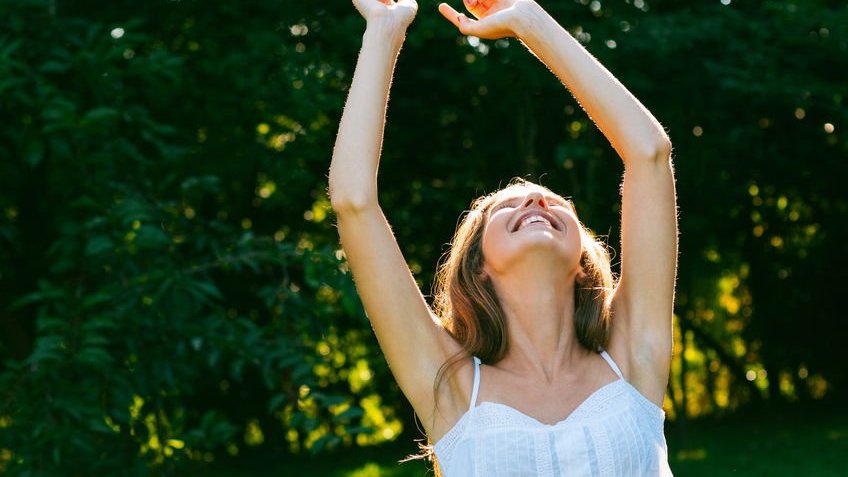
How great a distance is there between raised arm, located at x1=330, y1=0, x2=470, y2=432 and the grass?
5.39 m

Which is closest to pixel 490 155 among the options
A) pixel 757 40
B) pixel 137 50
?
pixel 757 40

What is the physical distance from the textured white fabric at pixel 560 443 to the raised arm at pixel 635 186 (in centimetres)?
12

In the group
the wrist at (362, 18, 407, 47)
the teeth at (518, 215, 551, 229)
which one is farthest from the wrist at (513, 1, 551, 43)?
the teeth at (518, 215, 551, 229)

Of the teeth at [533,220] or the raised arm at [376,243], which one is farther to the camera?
the teeth at [533,220]

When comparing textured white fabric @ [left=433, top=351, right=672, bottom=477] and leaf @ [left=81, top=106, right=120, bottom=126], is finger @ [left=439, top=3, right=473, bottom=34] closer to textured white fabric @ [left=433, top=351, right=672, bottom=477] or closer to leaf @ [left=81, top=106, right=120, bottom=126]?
textured white fabric @ [left=433, top=351, right=672, bottom=477]

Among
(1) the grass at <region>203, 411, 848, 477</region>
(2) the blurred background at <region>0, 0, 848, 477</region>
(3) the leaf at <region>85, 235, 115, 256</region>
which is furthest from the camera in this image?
(1) the grass at <region>203, 411, 848, 477</region>

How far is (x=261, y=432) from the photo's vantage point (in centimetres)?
980

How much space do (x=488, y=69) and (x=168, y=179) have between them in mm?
3004

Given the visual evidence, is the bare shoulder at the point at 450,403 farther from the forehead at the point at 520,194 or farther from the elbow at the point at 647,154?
the elbow at the point at 647,154

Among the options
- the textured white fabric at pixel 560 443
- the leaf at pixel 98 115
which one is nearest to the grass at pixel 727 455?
the leaf at pixel 98 115

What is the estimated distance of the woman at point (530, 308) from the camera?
6.73 feet

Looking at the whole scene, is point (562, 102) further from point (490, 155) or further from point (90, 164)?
point (90, 164)

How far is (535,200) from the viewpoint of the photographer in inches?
88.4

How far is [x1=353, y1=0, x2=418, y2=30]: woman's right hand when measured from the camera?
2188mm
